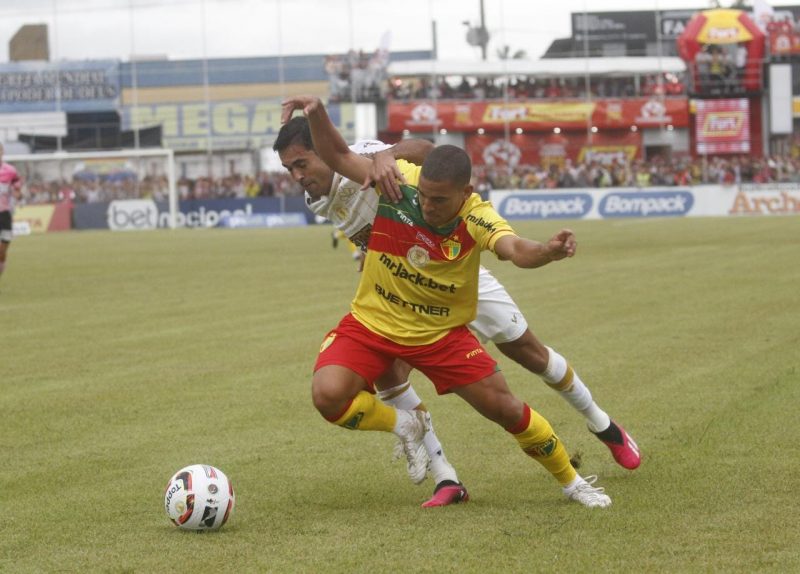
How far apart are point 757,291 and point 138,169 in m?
43.0

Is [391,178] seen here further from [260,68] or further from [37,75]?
[37,75]

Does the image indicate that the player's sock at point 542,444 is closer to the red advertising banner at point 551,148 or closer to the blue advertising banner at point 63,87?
the red advertising banner at point 551,148

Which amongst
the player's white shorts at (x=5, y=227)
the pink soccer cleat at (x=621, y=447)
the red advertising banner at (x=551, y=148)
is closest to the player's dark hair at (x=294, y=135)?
the pink soccer cleat at (x=621, y=447)

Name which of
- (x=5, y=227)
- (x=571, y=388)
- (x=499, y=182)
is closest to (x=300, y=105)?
(x=571, y=388)

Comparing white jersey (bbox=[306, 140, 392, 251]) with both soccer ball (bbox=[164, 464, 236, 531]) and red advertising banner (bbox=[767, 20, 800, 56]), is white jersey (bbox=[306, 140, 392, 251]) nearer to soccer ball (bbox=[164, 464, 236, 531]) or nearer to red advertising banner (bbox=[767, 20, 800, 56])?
soccer ball (bbox=[164, 464, 236, 531])

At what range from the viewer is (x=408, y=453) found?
22.4 ft

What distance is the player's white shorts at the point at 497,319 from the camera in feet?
23.4

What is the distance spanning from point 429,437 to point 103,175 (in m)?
51.4

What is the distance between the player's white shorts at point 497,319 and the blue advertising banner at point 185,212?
47059 mm

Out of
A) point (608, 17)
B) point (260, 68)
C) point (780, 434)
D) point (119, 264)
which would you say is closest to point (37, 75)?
point (260, 68)

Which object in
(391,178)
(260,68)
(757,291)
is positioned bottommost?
(757,291)

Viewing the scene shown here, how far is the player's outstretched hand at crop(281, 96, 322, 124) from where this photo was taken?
6.27 meters

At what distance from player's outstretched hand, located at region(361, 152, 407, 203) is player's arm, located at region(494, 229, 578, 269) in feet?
1.92

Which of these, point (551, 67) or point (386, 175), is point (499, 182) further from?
point (386, 175)
